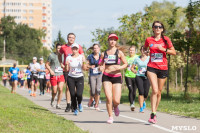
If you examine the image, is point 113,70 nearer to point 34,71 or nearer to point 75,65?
point 75,65

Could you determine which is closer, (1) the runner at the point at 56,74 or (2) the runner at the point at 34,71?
(1) the runner at the point at 56,74

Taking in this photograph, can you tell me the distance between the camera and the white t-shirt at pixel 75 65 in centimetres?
1241

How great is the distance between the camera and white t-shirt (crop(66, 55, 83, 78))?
40.7 feet

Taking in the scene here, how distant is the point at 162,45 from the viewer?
10320 millimetres

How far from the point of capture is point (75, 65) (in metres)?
12.4

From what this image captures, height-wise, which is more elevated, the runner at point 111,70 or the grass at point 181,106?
the runner at point 111,70

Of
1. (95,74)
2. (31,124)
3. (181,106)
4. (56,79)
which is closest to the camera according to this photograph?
(31,124)

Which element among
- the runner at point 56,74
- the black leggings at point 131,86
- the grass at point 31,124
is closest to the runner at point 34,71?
the runner at point 56,74

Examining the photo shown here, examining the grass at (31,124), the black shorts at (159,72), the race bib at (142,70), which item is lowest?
the grass at (31,124)

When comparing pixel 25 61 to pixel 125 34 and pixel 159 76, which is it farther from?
pixel 159 76

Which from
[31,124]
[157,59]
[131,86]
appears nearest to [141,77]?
[131,86]

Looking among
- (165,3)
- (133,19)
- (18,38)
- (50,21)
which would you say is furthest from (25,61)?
(133,19)

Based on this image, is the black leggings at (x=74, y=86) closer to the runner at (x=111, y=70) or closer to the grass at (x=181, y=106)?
the runner at (x=111, y=70)

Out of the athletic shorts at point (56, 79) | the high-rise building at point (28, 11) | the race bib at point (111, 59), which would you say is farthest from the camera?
the high-rise building at point (28, 11)
